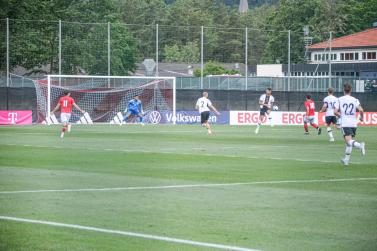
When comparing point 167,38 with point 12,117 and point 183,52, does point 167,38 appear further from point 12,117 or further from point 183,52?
point 12,117

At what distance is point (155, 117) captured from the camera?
5912 cm

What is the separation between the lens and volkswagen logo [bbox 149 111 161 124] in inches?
2319

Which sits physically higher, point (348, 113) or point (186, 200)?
point (348, 113)

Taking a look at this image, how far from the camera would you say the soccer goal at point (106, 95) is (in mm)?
57375

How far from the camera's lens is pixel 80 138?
3675 cm

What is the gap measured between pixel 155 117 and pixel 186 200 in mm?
44168

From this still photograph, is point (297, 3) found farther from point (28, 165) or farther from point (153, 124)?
point (28, 165)

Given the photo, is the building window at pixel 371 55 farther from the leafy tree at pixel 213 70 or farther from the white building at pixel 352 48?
the leafy tree at pixel 213 70

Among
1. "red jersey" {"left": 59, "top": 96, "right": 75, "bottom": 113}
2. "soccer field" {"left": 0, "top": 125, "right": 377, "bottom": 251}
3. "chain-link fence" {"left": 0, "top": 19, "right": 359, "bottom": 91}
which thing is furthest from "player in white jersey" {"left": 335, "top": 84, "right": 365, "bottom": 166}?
"chain-link fence" {"left": 0, "top": 19, "right": 359, "bottom": 91}

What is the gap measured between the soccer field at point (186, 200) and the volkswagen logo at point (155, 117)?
3073 cm

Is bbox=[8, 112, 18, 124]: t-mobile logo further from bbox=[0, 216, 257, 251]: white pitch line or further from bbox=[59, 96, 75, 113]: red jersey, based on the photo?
bbox=[0, 216, 257, 251]: white pitch line

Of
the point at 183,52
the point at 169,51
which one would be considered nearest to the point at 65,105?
the point at 169,51

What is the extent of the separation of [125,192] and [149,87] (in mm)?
46094

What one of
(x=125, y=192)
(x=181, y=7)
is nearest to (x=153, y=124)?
(x=181, y=7)
